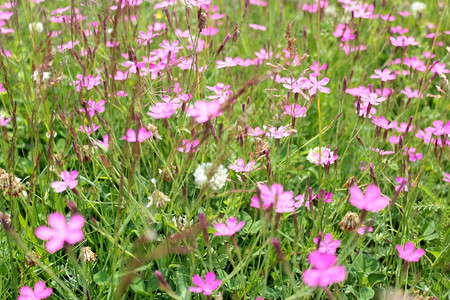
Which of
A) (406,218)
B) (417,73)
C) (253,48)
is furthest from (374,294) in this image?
(253,48)

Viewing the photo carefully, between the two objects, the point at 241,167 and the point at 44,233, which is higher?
the point at 44,233

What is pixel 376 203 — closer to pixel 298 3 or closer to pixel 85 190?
pixel 85 190

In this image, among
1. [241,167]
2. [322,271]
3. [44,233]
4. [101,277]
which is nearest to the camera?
[322,271]

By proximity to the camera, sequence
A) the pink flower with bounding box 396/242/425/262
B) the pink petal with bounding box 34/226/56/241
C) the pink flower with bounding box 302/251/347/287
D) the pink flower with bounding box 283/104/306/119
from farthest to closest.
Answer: the pink flower with bounding box 283/104/306/119 < the pink flower with bounding box 396/242/425/262 < the pink petal with bounding box 34/226/56/241 < the pink flower with bounding box 302/251/347/287

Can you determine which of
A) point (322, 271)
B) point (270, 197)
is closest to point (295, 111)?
point (270, 197)

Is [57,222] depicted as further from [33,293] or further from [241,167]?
[241,167]

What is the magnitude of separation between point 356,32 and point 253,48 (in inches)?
25.1

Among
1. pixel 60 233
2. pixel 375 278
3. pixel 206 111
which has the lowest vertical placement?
pixel 375 278

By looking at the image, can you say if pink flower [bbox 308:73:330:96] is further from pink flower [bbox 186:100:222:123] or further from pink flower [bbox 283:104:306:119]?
pink flower [bbox 186:100:222:123]

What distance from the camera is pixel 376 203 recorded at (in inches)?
35.0

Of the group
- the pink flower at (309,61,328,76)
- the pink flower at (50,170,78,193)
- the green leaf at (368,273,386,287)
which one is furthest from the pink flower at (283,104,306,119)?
the pink flower at (50,170,78,193)

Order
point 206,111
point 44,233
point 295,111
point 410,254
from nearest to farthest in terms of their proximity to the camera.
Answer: point 44,233 → point 206,111 → point 410,254 → point 295,111

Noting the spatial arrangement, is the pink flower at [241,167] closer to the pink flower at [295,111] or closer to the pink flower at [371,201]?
the pink flower at [295,111]

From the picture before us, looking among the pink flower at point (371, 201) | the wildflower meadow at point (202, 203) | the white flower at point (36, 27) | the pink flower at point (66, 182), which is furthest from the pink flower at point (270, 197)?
the white flower at point (36, 27)
